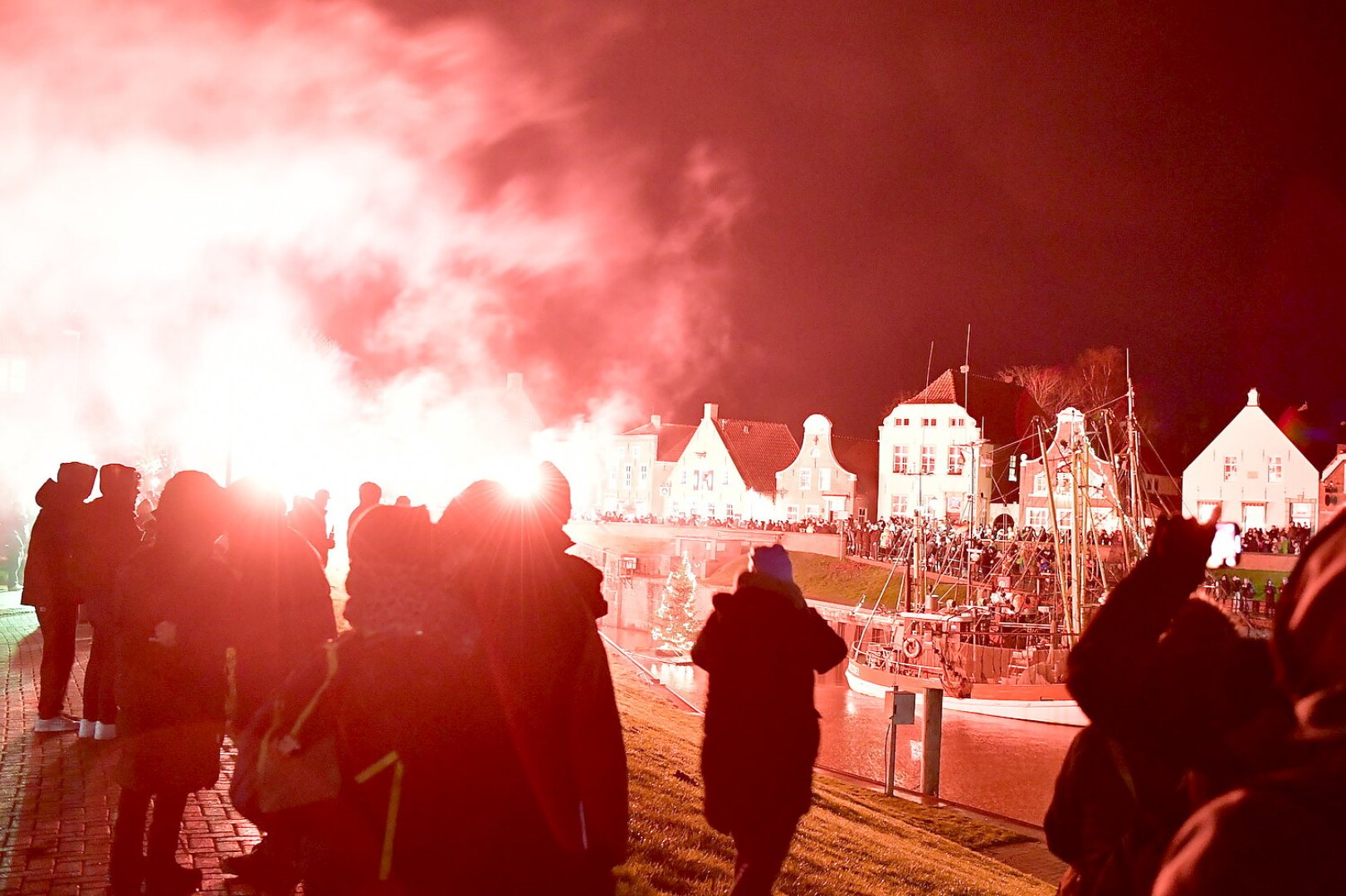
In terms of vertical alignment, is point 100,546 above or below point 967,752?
above

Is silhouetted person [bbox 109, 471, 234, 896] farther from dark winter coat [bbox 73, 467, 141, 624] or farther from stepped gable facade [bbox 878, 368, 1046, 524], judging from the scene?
stepped gable facade [bbox 878, 368, 1046, 524]

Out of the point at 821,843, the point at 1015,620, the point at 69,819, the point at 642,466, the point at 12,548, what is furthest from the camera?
the point at 642,466

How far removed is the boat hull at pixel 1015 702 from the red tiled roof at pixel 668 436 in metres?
46.9

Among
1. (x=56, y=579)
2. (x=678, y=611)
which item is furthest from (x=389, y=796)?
(x=678, y=611)

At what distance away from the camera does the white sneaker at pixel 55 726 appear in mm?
8883

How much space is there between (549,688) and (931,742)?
14.8 metres

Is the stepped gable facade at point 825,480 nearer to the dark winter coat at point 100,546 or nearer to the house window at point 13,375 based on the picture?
the house window at point 13,375

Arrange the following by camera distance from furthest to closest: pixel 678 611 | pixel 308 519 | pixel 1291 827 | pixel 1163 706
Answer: pixel 678 611 < pixel 308 519 < pixel 1163 706 < pixel 1291 827

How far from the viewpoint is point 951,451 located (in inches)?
2675

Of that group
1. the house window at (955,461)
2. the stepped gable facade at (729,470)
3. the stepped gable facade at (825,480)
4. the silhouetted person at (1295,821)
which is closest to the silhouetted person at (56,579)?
the silhouetted person at (1295,821)

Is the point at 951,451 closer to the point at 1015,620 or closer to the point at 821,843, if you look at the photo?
the point at 1015,620

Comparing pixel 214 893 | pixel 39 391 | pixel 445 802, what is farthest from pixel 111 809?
pixel 39 391

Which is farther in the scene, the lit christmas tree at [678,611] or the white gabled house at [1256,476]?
the white gabled house at [1256,476]

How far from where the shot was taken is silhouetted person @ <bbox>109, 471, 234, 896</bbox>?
5.40m
